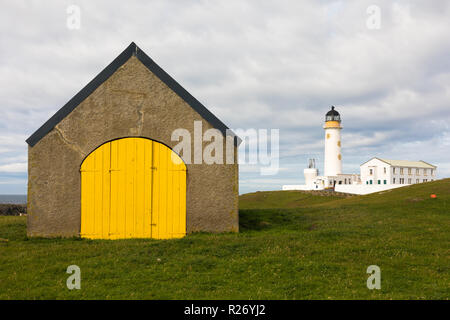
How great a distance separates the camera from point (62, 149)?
49.9 ft

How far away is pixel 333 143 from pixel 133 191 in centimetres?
5186

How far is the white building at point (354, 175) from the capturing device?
2450 inches

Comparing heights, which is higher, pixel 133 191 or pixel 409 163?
pixel 409 163

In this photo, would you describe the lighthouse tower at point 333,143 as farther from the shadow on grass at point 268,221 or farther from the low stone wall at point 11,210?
the low stone wall at point 11,210

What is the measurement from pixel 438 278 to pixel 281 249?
14.5 ft

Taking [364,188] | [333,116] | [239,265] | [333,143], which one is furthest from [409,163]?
[239,265]

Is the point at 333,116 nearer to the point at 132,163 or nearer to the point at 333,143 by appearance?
the point at 333,143

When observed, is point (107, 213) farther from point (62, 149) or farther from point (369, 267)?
point (369, 267)

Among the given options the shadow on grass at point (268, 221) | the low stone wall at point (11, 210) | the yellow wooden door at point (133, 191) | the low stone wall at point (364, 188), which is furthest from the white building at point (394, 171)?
the yellow wooden door at point (133, 191)

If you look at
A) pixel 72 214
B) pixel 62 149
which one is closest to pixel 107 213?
pixel 72 214

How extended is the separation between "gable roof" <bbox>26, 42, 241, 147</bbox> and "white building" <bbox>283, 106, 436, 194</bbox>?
1845 inches

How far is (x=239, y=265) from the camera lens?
34.3 feet

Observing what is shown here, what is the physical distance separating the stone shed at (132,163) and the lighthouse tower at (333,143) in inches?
1955

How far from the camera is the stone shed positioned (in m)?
15.1
